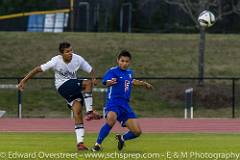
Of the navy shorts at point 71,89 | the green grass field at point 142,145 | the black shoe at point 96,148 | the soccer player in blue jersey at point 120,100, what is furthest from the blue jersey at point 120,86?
the green grass field at point 142,145

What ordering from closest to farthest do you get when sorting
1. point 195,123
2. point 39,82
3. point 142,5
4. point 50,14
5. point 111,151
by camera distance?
1. point 111,151
2. point 195,123
3. point 39,82
4. point 50,14
5. point 142,5

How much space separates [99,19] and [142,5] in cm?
342

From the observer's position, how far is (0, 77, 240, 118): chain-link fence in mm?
30703

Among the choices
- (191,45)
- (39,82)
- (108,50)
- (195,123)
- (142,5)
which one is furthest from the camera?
(142,5)

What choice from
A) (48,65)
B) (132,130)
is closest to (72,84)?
(48,65)

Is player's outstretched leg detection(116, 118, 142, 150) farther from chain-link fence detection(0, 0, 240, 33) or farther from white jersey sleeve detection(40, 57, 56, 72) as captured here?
chain-link fence detection(0, 0, 240, 33)

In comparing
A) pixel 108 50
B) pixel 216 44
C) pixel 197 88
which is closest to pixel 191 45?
pixel 216 44

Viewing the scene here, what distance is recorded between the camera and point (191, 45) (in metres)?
44.0

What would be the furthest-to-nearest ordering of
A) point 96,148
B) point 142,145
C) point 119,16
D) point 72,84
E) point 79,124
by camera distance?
point 119,16
point 142,145
point 79,124
point 72,84
point 96,148

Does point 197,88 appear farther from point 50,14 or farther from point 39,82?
point 50,14

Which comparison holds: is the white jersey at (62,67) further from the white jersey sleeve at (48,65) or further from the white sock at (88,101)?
the white sock at (88,101)

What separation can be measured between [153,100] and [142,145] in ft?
52.4

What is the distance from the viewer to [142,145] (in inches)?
658

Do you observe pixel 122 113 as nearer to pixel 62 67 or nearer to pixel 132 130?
pixel 132 130
